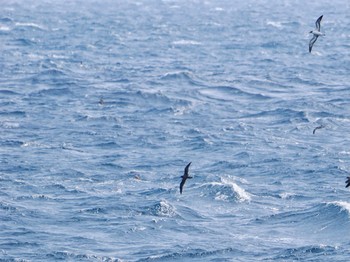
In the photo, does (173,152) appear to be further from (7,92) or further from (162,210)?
(7,92)

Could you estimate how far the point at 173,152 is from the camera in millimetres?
61062

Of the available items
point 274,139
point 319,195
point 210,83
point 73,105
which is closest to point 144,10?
point 210,83

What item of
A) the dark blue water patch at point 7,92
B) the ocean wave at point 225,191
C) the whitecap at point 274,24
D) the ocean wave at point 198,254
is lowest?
the whitecap at point 274,24

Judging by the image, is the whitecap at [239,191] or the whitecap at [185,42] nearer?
the whitecap at [239,191]

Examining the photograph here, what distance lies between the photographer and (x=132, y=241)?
45.2 meters

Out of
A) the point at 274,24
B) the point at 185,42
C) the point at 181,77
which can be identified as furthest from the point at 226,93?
the point at 274,24

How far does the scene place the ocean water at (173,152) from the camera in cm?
4544

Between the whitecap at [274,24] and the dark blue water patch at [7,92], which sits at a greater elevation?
the dark blue water patch at [7,92]

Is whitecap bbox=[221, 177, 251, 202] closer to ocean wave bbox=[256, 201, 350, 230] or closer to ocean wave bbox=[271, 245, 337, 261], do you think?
ocean wave bbox=[256, 201, 350, 230]

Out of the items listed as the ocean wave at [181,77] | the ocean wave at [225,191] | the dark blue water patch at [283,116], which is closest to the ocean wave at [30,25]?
the ocean wave at [181,77]

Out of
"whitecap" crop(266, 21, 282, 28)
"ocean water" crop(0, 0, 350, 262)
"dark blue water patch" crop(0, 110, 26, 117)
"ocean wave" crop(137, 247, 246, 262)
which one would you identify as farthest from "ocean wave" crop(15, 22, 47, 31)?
"ocean wave" crop(137, 247, 246, 262)

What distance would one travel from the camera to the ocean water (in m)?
45.4

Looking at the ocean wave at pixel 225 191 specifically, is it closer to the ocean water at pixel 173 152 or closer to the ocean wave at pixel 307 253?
the ocean water at pixel 173 152

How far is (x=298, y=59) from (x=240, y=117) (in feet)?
112
